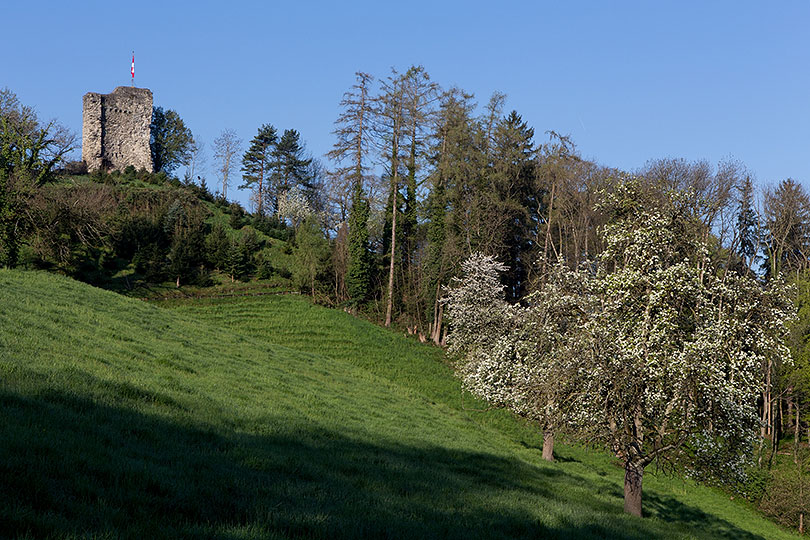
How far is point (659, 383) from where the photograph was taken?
16.0m

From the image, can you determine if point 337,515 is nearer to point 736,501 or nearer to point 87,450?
point 87,450

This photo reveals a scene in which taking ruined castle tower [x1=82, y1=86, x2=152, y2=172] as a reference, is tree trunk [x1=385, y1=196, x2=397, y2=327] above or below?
below

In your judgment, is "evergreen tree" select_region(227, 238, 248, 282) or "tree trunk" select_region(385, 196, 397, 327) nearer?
"tree trunk" select_region(385, 196, 397, 327)

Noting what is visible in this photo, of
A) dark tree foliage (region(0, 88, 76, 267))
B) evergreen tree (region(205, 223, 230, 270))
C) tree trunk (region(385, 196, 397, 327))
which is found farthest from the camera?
evergreen tree (region(205, 223, 230, 270))

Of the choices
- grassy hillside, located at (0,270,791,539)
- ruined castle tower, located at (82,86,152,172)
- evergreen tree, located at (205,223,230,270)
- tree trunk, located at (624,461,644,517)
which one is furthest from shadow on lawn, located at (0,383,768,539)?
ruined castle tower, located at (82,86,152,172)

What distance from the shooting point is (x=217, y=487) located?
862cm

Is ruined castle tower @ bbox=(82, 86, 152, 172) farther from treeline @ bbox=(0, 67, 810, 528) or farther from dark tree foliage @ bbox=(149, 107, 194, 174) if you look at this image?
treeline @ bbox=(0, 67, 810, 528)

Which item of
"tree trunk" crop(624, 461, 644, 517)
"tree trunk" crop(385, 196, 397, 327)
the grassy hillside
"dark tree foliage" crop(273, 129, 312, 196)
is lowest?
"tree trunk" crop(624, 461, 644, 517)

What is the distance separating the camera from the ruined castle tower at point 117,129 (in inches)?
3533

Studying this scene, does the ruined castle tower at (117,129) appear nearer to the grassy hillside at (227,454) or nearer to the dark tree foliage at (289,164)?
the dark tree foliage at (289,164)

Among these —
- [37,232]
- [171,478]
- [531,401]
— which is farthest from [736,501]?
[37,232]

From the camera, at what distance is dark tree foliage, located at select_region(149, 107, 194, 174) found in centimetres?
10457

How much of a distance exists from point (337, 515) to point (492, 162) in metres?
55.9

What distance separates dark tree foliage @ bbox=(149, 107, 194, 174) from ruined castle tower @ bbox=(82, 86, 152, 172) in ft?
31.6
